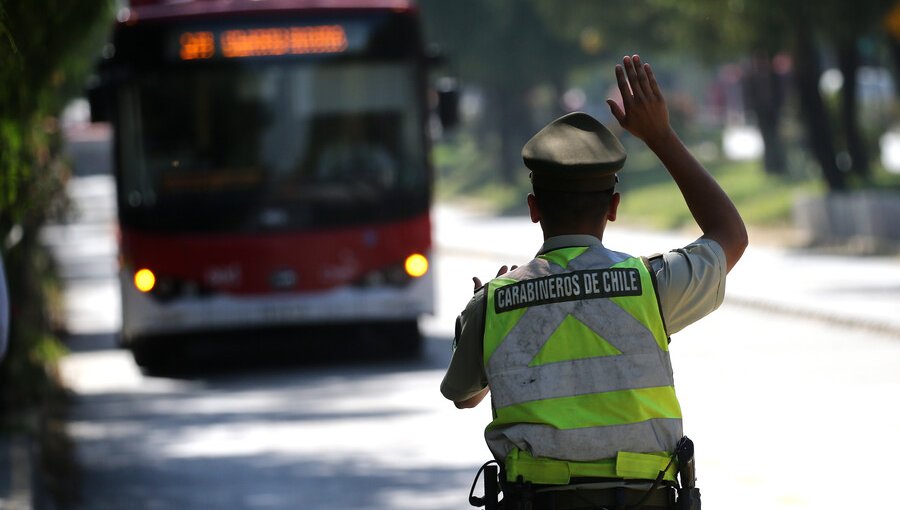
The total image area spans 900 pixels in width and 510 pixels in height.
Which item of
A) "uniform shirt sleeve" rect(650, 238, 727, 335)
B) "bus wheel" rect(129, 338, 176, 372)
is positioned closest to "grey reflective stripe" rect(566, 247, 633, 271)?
"uniform shirt sleeve" rect(650, 238, 727, 335)

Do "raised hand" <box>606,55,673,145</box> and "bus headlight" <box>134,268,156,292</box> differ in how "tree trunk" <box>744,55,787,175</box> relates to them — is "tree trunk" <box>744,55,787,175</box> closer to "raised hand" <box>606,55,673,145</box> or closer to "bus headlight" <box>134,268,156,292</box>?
"bus headlight" <box>134,268,156,292</box>

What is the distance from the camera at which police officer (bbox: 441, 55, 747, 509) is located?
4.10 metres

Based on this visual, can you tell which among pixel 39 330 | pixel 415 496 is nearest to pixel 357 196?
pixel 39 330

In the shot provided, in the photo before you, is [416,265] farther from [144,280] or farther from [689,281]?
[689,281]

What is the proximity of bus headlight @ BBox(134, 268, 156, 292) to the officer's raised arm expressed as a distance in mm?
11747

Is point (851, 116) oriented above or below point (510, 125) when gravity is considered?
below

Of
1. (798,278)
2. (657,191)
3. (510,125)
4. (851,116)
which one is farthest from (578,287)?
(510,125)

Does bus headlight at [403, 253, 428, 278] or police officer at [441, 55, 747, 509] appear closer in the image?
police officer at [441, 55, 747, 509]

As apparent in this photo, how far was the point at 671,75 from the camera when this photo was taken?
85.6 meters

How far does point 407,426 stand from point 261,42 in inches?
184

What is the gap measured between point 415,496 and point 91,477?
2.36m

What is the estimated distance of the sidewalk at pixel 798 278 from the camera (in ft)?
58.9

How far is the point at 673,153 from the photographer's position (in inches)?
168

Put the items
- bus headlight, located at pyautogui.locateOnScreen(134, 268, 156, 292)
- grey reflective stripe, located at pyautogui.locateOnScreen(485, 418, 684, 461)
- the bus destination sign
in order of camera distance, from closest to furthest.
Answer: grey reflective stripe, located at pyautogui.locateOnScreen(485, 418, 684, 461) → bus headlight, located at pyautogui.locateOnScreen(134, 268, 156, 292) → the bus destination sign
